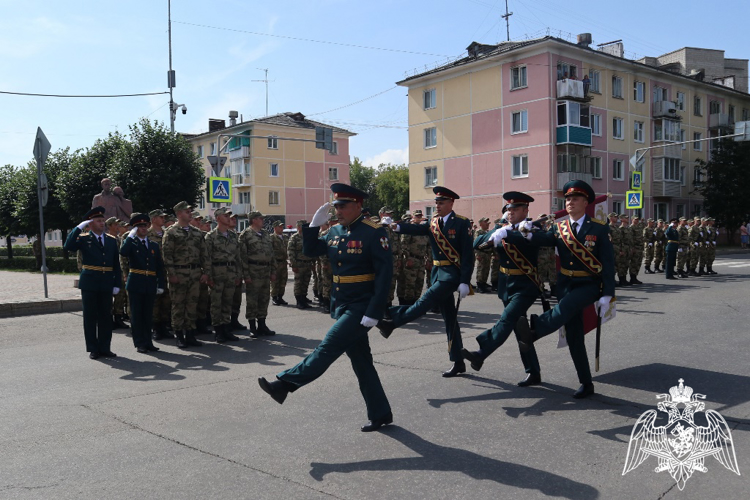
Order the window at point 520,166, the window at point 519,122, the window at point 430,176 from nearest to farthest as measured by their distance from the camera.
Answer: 1. the window at point 519,122
2. the window at point 520,166
3. the window at point 430,176

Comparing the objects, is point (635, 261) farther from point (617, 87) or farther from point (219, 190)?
point (617, 87)

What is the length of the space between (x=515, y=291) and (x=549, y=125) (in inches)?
1307

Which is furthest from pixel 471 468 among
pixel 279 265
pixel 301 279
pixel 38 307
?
pixel 38 307

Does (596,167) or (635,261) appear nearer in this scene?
(635,261)

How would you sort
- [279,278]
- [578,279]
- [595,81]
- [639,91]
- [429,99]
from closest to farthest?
1. [578,279]
2. [279,278]
3. [595,81]
4. [639,91]
5. [429,99]

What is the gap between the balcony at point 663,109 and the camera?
1775 inches

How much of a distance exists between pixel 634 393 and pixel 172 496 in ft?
14.8

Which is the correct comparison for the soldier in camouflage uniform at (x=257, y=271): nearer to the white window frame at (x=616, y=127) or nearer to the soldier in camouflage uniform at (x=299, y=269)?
the soldier in camouflage uniform at (x=299, y=269)

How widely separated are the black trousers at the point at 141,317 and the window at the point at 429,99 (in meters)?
37.2

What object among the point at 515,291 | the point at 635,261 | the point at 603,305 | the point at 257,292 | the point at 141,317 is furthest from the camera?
the point at 635,261

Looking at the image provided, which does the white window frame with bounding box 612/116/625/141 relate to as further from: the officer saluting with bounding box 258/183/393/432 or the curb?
the officer saluting with bounding box 258/183/393/432

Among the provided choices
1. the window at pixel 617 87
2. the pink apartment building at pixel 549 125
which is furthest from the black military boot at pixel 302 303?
the window at pixel 617 87

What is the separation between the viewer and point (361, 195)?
563 cm

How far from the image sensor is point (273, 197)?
60.2 metres
